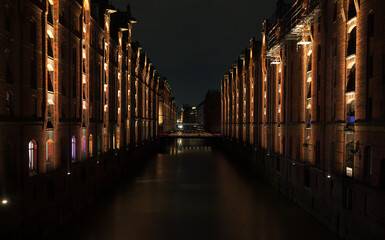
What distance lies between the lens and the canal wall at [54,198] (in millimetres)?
15695

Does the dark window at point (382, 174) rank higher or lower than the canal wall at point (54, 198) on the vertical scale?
higher

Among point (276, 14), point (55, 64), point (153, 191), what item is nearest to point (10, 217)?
point (55, 64)

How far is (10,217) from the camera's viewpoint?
597 inches

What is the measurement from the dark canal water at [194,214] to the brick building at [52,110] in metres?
2.59

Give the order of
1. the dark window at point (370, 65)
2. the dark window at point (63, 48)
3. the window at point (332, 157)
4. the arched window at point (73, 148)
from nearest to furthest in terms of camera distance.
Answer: the dark window at point (370, 65) → the window at point (332, 157) → the dark window at point (63, 48) → the arched window at point (73, 148)

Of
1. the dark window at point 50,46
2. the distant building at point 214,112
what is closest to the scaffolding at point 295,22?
the dark window at point 50,46

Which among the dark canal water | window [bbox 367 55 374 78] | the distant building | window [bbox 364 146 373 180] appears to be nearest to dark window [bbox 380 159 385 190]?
window [bbox 364 146 373 180]

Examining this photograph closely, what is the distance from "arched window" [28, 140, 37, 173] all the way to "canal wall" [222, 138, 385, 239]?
19.2 meters

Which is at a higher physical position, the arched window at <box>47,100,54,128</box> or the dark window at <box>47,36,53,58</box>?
the dark window at <box>47,36,53,58</box>

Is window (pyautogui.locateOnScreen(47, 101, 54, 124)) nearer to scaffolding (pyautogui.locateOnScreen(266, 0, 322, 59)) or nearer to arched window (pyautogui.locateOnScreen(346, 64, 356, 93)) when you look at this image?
arched window (pyautogui.locateOnScreen(346, 64, 356, 93))

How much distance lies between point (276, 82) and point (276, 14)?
8097 mm

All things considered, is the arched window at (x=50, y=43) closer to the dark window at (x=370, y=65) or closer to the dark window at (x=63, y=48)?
the dark window at (x=63, y=48)

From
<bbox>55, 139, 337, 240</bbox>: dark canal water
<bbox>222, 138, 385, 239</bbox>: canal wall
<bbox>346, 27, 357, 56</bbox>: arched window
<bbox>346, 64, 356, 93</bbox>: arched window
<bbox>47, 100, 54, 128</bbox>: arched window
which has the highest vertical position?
<bbox>346, 27, 357, 56</bbox>: arched window

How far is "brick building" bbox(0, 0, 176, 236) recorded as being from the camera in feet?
52.0
